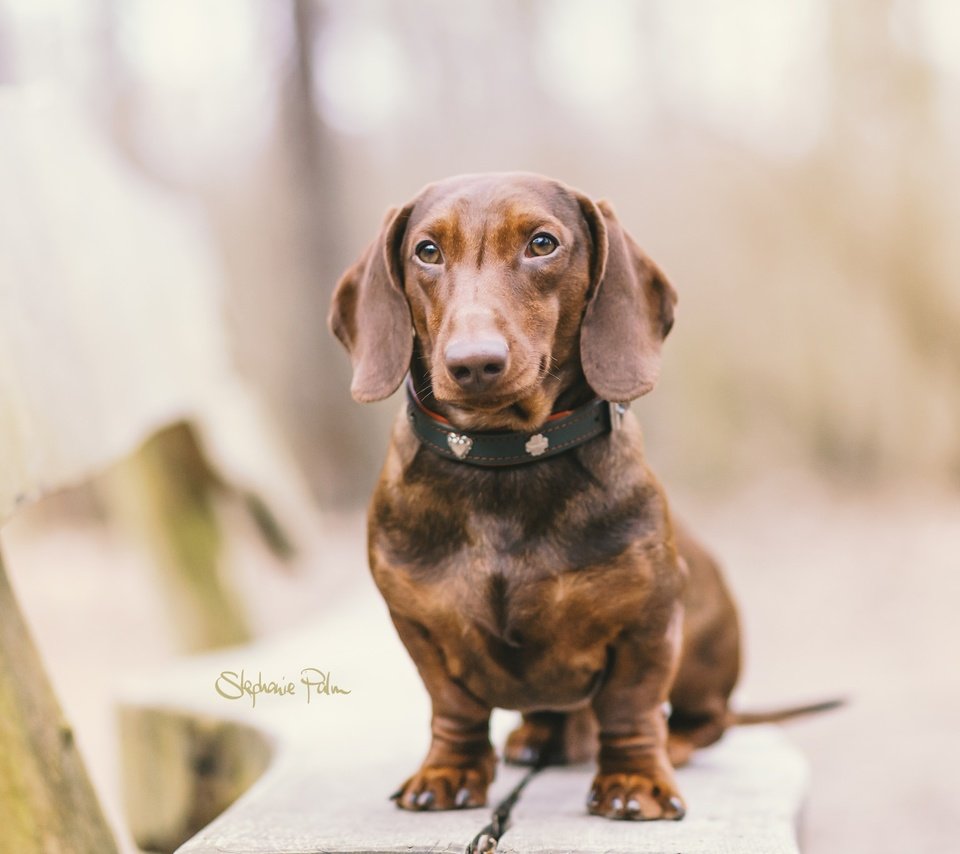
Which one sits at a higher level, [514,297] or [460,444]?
[514,297]

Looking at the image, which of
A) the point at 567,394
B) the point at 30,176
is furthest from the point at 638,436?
the point at 30,176

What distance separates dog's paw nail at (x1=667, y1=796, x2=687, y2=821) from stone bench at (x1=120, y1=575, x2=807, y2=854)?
0.05 ft

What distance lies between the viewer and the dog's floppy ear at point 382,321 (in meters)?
1.98

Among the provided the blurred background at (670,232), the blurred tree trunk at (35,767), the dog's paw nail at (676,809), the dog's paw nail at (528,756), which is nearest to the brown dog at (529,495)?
the dog's paw nail at (676,809)

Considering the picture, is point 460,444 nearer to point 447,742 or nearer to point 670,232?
point 447,742

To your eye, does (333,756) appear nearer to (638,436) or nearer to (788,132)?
(638,436)

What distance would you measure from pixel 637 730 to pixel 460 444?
22.5 inches

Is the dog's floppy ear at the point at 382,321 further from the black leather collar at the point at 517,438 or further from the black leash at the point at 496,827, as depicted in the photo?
the black leash at the point at 496,827

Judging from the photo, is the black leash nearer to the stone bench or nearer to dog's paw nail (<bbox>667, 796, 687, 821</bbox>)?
the stone bench

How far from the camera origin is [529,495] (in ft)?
6.39

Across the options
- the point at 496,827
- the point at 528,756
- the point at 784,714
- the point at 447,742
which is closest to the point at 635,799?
the point at 496,827

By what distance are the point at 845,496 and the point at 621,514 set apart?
644cm

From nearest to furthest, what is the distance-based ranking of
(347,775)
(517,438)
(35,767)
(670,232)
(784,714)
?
(517,438) → (35,767) → (347,775) → (784,714) → (670,232)

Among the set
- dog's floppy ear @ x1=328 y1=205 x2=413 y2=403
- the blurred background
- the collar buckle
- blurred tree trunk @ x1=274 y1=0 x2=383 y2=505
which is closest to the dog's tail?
the collar buckle
